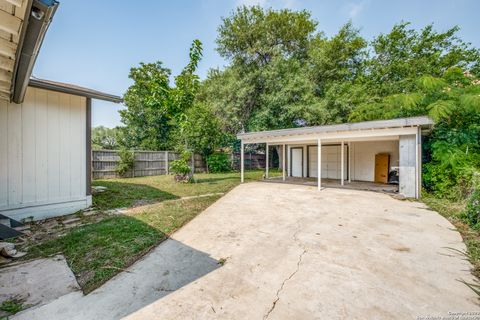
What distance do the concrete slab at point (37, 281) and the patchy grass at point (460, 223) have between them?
4.72 metres

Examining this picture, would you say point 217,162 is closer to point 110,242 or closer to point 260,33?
point 260,33

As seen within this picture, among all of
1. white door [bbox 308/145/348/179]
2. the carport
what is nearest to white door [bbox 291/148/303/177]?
the carport

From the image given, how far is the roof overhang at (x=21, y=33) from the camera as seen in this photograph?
184cm

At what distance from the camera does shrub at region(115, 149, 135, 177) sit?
36.7ft

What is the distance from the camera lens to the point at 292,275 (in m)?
2.57

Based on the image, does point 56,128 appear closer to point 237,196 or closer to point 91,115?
point 91,115

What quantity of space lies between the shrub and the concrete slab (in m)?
8.94

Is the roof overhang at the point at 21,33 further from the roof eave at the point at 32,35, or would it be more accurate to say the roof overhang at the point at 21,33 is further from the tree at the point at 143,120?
the tree at the point at 143,120

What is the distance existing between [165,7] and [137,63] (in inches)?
450

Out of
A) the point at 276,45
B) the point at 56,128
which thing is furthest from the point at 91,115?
the point at 276,45

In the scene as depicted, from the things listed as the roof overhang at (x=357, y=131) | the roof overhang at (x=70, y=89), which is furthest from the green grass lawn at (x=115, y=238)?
the roof overhang at (x=357, y=131)

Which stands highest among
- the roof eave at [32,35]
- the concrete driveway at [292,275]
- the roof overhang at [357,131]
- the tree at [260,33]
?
the tree at [260,33]

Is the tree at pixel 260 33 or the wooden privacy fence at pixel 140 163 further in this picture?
the tree at pixel 260 33

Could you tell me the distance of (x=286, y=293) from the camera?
7.32 ft
